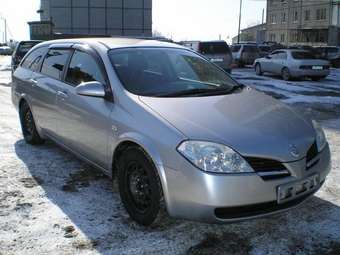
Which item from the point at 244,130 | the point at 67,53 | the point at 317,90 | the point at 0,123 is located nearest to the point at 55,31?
the point at 317,90

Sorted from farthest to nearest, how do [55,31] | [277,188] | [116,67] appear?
[55,31], [116,67], [277,188]

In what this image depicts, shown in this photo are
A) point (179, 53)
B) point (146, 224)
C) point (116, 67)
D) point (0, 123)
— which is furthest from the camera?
point (0, 123)

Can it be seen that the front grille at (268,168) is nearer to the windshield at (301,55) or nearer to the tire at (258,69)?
the windshield at (301,55)

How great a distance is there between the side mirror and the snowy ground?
1.06 meters

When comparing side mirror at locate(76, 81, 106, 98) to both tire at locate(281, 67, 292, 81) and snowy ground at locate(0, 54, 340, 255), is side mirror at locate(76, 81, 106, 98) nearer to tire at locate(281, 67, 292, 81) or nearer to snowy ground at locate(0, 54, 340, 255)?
snowy ground at locate(0, 54, 340, 255)

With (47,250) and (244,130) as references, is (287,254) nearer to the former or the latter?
(244,130)

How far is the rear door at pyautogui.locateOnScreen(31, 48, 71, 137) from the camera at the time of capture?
5543mm

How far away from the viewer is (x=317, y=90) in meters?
15.1

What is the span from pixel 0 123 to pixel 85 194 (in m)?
4.30

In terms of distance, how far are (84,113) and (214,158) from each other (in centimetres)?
180

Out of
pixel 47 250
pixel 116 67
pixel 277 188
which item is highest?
pixel 116 67

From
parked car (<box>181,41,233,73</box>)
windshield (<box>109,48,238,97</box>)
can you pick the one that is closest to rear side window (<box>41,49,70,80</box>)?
windshield (<box>109,48,238,97</box>)

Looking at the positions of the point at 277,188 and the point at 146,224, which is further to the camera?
the point at 146,224

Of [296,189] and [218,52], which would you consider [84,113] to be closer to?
[296,189]
